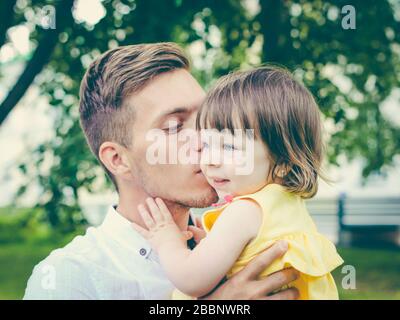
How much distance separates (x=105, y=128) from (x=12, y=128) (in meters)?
1.54

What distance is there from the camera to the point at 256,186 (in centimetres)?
148

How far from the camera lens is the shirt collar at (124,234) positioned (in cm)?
163

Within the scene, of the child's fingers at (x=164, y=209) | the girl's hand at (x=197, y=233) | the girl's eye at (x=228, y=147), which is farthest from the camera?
the girl's hand at (x=197, y=233)

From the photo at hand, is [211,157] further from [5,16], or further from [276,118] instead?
[5,16]

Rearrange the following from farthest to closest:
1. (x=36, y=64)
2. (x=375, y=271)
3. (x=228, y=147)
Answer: (x=375, y=271)
(x=36, y=64)
(x=228, y=147)

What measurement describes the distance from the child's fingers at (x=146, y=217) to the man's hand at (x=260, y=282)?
0.27 meters

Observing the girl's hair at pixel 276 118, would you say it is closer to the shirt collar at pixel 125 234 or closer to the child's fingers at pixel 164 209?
the child's fingers at pixel 164 209

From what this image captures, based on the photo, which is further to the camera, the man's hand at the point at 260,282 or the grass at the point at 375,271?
the grass at the point at 375,271

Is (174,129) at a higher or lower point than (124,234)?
higher

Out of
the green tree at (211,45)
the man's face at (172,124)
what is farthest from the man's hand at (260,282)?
the green tree at (211,45)

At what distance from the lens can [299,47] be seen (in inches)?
111

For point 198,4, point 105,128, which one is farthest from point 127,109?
point 198,4

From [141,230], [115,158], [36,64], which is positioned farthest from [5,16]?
[141,230]

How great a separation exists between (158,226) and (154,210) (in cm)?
6
